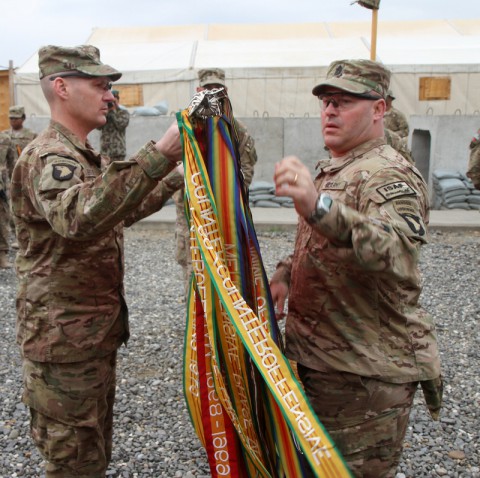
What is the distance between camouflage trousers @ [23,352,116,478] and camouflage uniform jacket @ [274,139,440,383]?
987 millimetres

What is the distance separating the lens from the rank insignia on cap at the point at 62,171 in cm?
242

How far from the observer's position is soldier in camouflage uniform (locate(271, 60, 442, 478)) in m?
2.41

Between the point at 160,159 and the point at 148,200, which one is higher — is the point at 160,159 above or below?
above

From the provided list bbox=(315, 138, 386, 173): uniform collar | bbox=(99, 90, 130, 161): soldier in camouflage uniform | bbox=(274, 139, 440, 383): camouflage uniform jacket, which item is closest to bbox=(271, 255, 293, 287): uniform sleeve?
bbox=(274, 139, 440, 383): camouflage uniform jacket

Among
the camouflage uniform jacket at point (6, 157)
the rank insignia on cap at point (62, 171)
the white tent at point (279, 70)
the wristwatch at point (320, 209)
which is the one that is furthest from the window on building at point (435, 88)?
the wristwatch at point (320, 209)

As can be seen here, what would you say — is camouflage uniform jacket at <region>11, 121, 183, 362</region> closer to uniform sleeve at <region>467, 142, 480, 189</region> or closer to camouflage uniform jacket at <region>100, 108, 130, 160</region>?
camouflage uniform jacket at <region>100, 108, 130, 160</region>

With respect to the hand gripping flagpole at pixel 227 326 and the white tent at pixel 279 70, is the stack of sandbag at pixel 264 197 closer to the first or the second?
the white tent at pixel 279 70

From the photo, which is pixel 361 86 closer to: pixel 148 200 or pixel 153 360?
pixel 148 200

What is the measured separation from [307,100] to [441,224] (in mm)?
6516

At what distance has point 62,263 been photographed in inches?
109

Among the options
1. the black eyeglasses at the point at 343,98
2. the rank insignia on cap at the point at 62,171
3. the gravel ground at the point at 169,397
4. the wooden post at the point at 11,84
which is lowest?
the gravel ground at the point at 169,397

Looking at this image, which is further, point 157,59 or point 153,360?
point 157,59

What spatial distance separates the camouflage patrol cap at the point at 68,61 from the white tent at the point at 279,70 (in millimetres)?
12745

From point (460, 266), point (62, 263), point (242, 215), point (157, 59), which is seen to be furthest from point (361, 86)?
point (157, 59)
